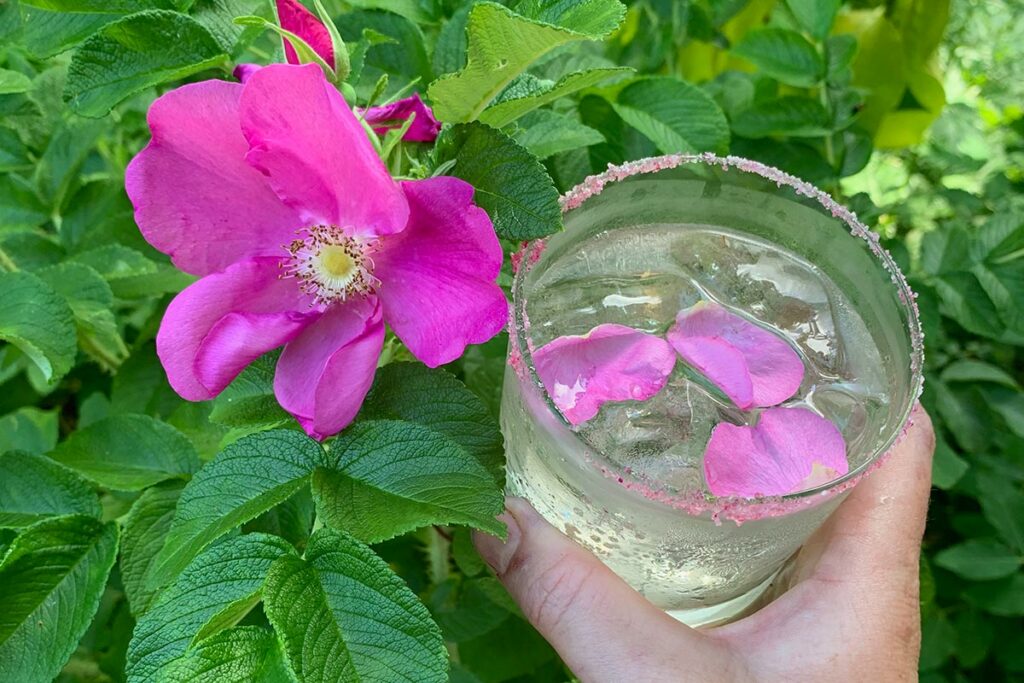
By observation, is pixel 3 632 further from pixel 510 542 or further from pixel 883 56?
pixel 883 56

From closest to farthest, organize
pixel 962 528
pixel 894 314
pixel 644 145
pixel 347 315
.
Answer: pixel 347 315 < pixel 894 314 < pixel 644 145 < pixel 962 528

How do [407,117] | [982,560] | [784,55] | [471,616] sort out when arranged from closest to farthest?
[407,117] < [471,616] < [784,55] < [982,560]

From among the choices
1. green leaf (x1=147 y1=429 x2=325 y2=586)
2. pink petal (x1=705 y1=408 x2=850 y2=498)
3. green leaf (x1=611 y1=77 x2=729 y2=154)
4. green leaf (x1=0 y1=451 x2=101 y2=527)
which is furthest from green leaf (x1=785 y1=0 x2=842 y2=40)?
green leaf (x1=0 y1=451 x2=101 y2=527)

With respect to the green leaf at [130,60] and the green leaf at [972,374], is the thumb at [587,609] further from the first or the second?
the green leaf at [972,374]

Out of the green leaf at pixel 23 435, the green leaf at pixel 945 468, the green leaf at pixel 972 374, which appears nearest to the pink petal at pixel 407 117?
the green leaf at pixel 23 435

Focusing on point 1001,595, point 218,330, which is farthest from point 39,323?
point 1001,595

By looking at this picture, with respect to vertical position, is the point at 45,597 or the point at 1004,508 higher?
the point at 45,597

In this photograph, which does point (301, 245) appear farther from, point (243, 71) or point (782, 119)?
point (782, 119)

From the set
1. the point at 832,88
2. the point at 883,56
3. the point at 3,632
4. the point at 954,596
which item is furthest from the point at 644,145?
the point at 954,596
